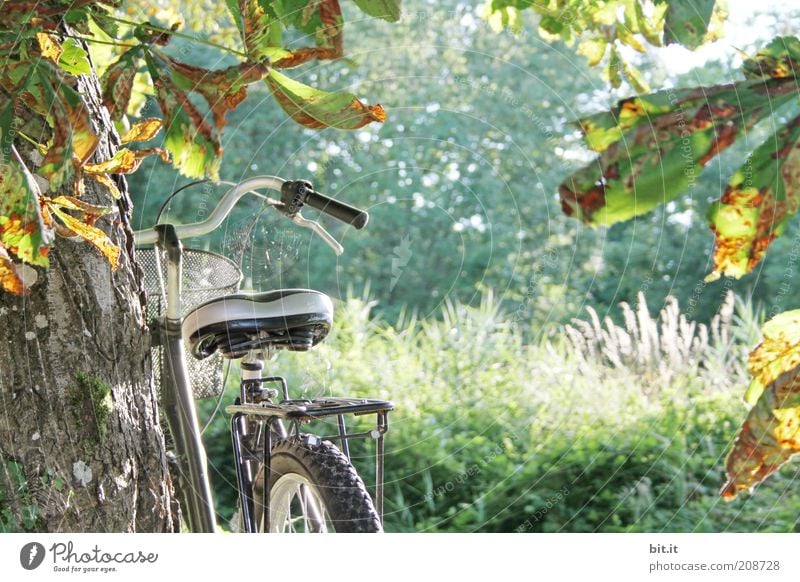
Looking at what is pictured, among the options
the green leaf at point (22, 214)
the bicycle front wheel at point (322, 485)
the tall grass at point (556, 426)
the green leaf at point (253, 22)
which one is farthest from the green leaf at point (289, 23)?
the tall grass at point (556, 426)

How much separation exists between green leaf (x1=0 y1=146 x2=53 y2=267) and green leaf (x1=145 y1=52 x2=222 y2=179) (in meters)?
0.25

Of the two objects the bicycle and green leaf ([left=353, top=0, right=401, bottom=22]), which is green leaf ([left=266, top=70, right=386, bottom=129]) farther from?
the bicycle

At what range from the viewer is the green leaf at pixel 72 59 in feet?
2.47

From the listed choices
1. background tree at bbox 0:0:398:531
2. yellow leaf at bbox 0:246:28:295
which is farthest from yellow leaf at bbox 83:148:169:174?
yellow leaf at bbox 0:246:28:295

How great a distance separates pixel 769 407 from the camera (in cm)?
47

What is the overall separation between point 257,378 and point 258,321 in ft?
0.33

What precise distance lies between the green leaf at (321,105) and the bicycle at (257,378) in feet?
0.69

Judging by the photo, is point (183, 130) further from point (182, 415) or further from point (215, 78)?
point (182, 415)

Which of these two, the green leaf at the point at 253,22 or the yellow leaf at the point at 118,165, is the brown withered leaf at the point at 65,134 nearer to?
the yellow leaf at the point at 118,165

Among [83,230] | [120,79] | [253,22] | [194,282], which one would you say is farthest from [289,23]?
[194,282]

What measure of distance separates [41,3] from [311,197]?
330 mm
